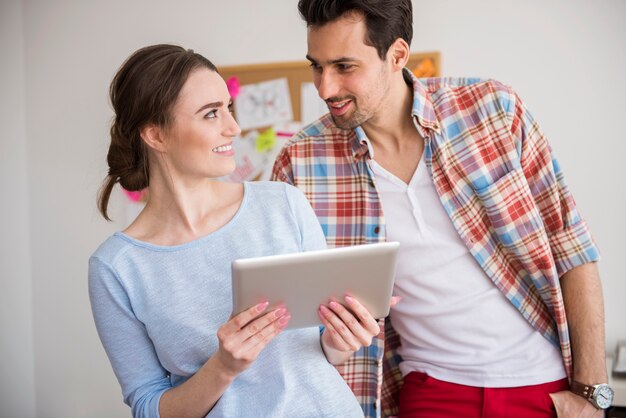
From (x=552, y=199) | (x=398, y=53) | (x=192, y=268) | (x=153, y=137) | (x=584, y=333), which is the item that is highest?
(x=398, y=53)

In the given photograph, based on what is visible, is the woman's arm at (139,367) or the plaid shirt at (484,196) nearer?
the woman's arm at (139,367)

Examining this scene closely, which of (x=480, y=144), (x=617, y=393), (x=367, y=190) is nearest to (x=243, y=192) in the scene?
(x=367, y=190)

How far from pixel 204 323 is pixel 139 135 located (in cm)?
43

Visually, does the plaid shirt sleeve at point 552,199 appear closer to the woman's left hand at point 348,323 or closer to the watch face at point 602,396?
the watch face at point 602,396

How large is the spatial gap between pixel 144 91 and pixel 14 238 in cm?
233

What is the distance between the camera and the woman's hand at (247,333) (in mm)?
1219

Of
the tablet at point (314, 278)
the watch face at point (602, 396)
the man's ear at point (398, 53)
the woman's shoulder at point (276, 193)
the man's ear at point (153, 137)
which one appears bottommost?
the watch face at point (602, 396)

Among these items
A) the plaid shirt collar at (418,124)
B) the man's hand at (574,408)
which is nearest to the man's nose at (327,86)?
the plaid shirt collar at (418,124)

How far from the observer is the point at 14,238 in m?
3.43

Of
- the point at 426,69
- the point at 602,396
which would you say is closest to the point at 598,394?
the point at 602,396

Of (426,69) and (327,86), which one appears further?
(426,69)

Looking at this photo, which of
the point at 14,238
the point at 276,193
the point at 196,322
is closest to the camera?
the point at 196,322

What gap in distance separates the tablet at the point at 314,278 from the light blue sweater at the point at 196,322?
0.43ft

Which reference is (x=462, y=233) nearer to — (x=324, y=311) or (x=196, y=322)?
(x=324, y=311)
